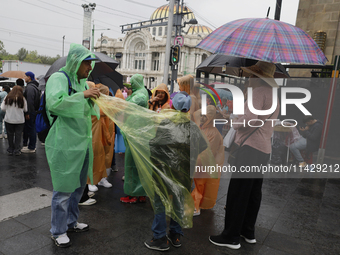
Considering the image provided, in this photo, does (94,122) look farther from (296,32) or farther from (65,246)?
(296,32)

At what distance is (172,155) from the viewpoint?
264 cm

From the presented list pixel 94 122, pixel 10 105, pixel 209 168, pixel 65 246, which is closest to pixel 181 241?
pixel 209 168

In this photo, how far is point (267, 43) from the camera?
2482 millimetres

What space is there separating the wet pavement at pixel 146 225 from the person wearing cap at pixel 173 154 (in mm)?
296

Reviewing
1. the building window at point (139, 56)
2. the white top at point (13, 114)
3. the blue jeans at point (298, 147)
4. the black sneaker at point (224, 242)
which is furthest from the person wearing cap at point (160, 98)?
the building window at point (139, 56)

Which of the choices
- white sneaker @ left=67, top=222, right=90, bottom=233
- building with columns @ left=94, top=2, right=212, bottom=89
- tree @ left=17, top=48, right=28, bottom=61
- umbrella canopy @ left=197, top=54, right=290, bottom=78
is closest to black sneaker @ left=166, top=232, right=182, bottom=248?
white sneaker @ left=67, top=222, right=90, bottom=233

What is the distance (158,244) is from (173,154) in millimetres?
896

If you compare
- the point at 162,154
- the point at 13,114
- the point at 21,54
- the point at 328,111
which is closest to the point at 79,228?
the point at 162,154

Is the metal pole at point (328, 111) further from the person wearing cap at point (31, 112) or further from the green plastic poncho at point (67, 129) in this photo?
the person wearing cap at point (31, 112)

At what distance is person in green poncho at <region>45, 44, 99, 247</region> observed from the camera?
8.04ft

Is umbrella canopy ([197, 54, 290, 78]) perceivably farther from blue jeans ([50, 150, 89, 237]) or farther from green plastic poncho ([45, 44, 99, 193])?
blue jeans ([50, 150, 89, 237])

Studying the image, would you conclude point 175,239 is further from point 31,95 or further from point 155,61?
point 155,61

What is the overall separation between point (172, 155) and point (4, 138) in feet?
22.3

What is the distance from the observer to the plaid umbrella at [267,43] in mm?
2453
